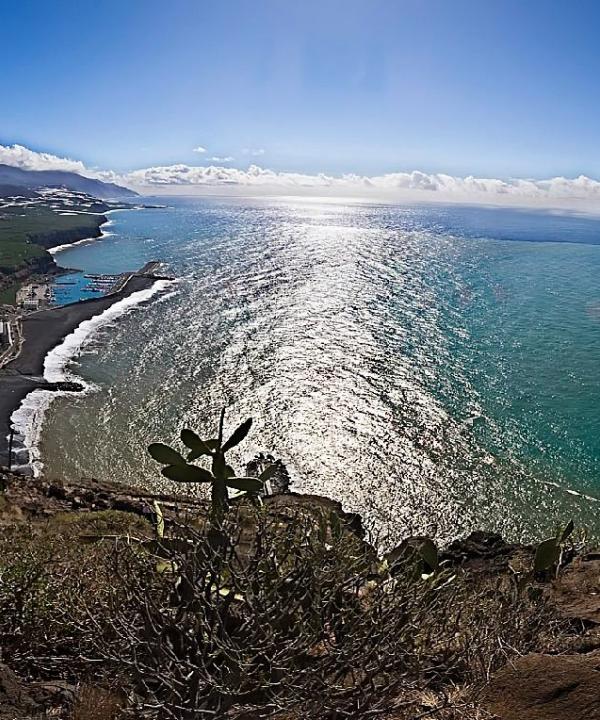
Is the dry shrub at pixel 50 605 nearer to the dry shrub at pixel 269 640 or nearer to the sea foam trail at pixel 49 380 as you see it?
the dry shrub at pixel 269 640

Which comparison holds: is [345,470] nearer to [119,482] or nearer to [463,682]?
[119,482]

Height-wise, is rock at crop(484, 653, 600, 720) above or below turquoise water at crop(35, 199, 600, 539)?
above

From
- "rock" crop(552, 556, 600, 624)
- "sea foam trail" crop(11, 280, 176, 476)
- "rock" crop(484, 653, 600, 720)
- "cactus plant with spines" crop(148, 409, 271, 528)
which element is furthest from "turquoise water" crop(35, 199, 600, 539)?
"rock" crop(484, 653, 600, 720)

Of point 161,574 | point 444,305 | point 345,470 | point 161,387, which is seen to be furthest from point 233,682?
point 444,305

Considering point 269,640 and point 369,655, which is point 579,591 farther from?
point 269,640

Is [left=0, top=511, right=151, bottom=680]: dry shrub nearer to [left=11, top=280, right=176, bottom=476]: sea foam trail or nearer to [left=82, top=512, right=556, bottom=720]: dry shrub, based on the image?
[left=82, top=512, right=556, bottom=720]: dry shrub

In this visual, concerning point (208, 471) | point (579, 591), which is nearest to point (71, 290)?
point (579, 591)
